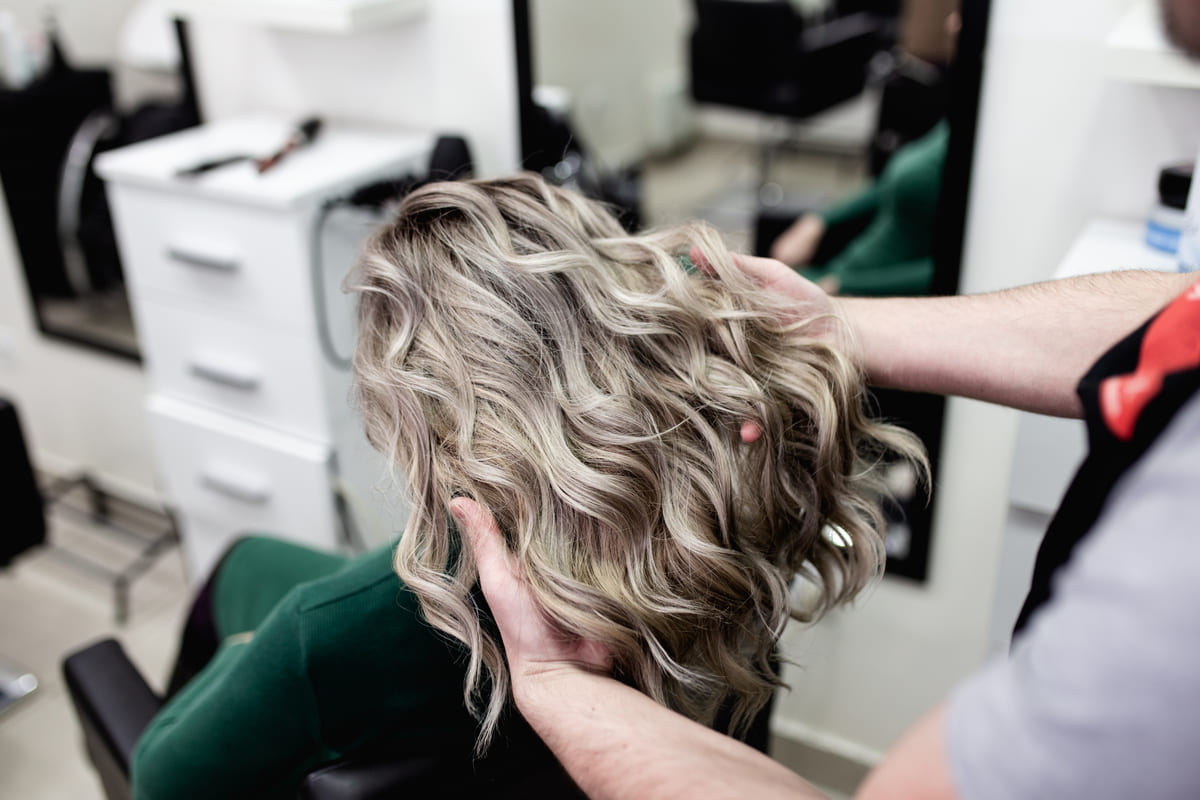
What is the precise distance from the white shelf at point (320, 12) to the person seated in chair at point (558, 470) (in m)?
0.73

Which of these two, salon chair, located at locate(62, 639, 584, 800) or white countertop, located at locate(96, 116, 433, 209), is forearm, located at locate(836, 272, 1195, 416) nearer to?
salon chair, located at locate(62, 639, 584, 800)

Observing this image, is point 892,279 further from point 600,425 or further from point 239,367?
point 239,367

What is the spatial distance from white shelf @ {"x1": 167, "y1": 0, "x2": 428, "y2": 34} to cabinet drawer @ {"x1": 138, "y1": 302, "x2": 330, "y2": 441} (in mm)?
488

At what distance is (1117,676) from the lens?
1.42ft

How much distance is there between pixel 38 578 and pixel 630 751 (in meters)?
2.28

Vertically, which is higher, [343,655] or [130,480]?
[343,655]

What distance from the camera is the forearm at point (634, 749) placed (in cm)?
68

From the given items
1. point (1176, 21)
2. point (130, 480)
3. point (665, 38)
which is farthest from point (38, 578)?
point (1176, 21)

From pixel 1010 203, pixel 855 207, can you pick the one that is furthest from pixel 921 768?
pixel 855 207

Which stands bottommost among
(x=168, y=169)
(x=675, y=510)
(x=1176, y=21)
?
(x=675, y=510)

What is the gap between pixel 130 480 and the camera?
2.74 metres

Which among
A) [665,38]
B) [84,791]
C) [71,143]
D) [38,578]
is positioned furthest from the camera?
[38,578]

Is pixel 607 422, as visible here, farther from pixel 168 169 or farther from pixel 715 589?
pixel 168 169

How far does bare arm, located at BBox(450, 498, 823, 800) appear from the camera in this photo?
681 mm
